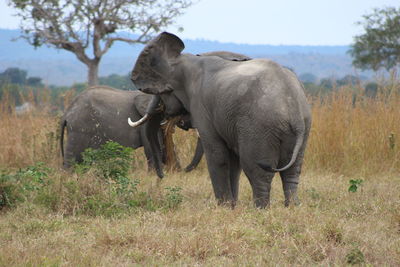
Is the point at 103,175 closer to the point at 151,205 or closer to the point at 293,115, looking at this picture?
the point at 151,205

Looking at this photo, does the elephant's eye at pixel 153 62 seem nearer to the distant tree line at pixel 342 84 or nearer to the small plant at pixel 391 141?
the small plant at pixel 391 141

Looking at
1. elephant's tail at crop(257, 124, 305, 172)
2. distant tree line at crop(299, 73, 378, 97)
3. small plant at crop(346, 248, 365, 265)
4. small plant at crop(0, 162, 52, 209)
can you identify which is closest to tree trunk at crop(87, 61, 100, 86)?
distant tree line at crop(299, 73, 378, 97)

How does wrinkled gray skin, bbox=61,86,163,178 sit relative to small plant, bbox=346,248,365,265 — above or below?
below

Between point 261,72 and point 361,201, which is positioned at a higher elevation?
point 261,72

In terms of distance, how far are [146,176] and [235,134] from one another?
10.9 ft

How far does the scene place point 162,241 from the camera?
16.0 ft

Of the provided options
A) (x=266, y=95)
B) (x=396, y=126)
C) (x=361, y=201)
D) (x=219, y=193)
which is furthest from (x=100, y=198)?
(x=396, y=126)

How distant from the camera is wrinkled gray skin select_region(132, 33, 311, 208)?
570cm

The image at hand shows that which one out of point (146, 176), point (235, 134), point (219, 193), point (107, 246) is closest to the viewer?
point (107, 246)

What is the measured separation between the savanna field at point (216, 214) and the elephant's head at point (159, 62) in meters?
0.74

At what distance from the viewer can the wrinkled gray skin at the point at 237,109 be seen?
5.70 m

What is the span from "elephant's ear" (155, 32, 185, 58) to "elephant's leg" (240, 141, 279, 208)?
1503 millimetres

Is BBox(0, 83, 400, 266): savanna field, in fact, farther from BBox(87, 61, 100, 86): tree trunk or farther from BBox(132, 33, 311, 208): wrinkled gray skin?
BBox(87, 61, 100, 86): tree trunk

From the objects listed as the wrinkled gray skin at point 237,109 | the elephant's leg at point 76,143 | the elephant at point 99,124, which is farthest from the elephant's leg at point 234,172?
the elephant's leg at point 76,143
